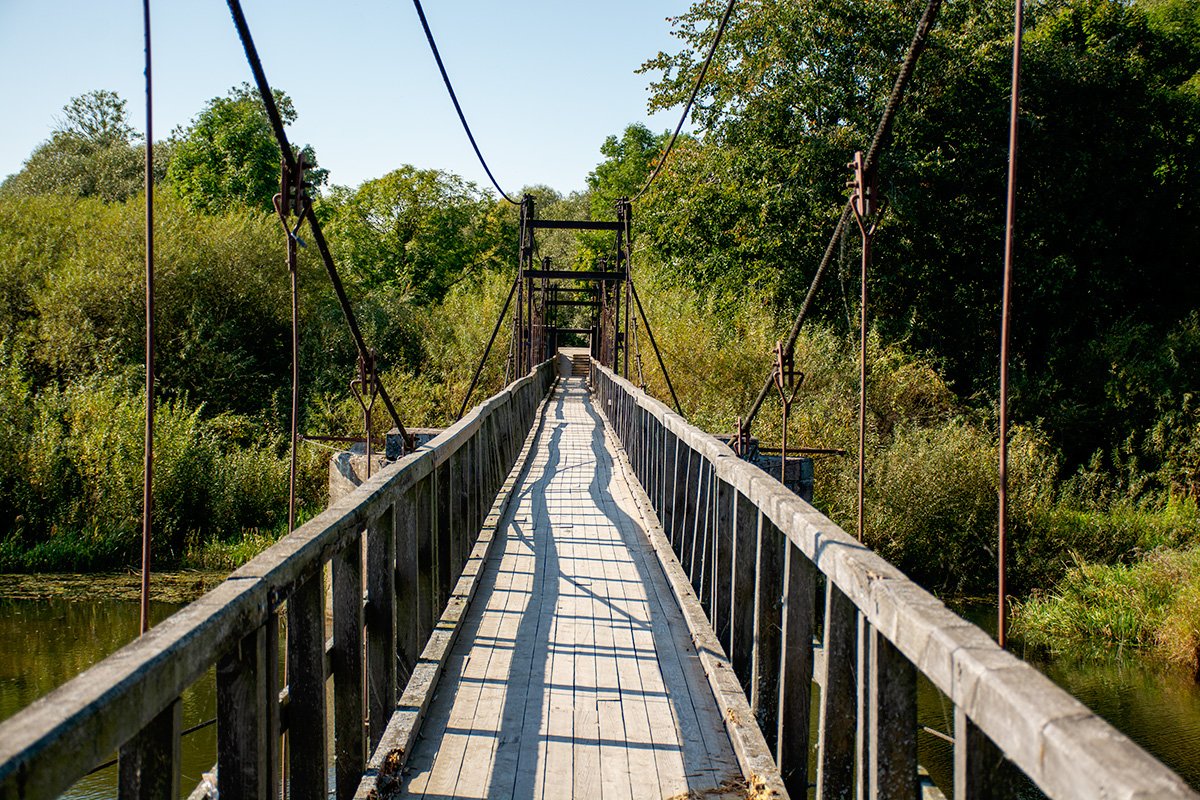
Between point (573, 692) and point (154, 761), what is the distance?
1.95 m

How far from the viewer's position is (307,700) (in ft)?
6.76

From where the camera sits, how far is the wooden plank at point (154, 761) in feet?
4.37

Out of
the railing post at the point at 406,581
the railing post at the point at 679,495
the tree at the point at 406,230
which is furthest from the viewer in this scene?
the tree at the point at 406,230

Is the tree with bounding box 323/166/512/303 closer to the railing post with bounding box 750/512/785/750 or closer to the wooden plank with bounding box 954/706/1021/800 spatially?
the railing post with bounding box 750/512/785/750

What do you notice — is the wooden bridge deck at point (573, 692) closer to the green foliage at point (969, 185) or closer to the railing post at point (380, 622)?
the railing post at point (380, 622)

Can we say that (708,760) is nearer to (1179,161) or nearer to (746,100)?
(746,100)

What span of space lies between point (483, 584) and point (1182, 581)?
9777 mm

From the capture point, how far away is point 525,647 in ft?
12.0

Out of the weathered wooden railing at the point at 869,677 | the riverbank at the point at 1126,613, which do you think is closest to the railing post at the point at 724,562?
the weathered wooden railing at the point at 869,677

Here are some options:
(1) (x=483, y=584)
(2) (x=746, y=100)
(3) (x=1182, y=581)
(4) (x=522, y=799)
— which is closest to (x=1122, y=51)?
(2) (x=746, y=100)

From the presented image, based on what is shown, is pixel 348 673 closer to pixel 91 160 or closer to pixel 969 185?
pixel 969 185

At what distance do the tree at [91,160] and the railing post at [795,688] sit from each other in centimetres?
3365

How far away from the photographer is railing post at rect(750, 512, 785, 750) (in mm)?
2703

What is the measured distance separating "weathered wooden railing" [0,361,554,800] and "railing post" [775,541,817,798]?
3.51 ft
